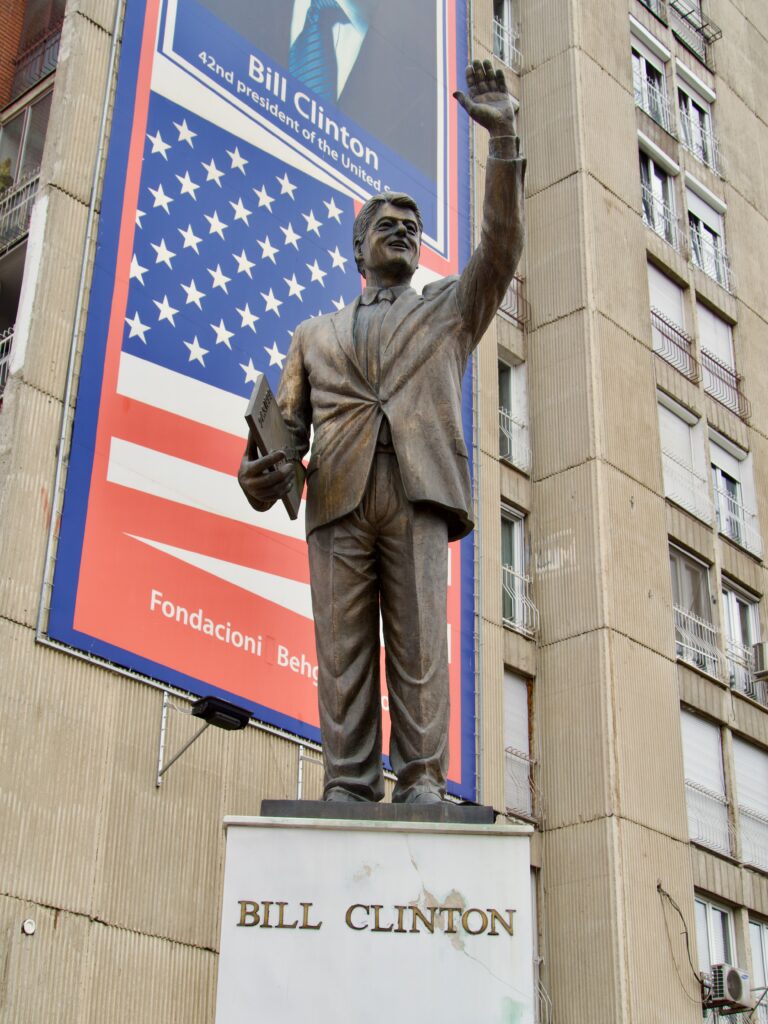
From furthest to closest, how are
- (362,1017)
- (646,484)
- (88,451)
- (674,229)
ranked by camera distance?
(674,229) < (646,484) < (88,451) < (362,1017)

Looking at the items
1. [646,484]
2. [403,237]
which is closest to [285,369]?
[403,237]

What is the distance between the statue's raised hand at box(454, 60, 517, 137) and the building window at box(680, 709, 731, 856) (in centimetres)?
2087

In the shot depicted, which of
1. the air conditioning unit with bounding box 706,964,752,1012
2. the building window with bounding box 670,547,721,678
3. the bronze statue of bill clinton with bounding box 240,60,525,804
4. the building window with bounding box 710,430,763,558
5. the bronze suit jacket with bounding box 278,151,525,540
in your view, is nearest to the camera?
the bronze statue of bill clinton with bounding box 240,60,525,804

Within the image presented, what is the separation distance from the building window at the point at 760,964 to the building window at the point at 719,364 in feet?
35.0

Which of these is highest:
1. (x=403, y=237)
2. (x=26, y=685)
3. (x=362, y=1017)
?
(x=26, y=685)

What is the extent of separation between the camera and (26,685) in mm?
17609

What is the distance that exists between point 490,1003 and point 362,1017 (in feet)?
1.56

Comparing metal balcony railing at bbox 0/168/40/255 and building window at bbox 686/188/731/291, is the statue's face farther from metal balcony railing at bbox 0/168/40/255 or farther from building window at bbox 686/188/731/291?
building window at bbox 686/188/731/291

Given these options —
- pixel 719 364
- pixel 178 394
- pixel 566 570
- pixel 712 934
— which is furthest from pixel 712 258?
pixel 178 394

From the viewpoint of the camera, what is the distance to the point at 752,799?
92.8ft

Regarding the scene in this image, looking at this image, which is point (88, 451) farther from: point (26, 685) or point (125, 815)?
point (125, 815)

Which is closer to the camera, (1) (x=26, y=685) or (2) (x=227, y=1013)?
(2) (x=227, y=1013)

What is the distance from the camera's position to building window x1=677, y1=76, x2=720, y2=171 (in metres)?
35.0

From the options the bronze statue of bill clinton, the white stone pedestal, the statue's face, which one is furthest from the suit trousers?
the statue's face
